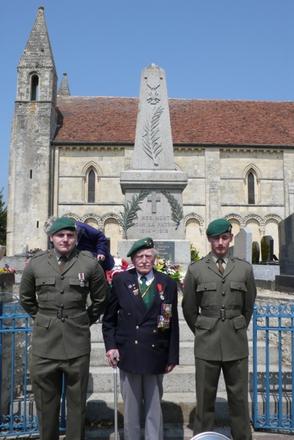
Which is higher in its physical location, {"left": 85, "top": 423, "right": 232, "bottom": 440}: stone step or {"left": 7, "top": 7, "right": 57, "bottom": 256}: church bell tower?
{"left": 7, "top": 7, "right": 57, "bottom": 256}: church bell tower

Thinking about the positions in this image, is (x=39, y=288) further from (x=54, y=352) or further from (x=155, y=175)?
(x=155, y=175)

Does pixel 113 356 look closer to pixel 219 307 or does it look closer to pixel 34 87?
pixel 219 307

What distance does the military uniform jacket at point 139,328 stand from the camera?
346cm

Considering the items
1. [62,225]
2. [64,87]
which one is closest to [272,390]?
[62,225]

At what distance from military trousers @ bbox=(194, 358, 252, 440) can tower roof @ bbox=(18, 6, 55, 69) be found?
3153 centimetres

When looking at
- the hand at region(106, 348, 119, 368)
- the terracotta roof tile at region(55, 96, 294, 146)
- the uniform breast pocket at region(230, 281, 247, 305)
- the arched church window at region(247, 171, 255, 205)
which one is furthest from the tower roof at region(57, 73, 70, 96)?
the hand at region(106, 348, 119, 368)

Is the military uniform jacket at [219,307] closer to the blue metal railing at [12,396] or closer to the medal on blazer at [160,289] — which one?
the medal on blazer at [160,289]

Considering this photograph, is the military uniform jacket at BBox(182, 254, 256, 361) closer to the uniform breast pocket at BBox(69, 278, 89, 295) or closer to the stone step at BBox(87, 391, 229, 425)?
the uniform breast pocket at BBox(69, 278, 89, 295)

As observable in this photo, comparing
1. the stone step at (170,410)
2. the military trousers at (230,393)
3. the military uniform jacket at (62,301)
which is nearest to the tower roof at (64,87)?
the stone step at (170,410)

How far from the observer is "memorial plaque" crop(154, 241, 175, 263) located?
8.82m

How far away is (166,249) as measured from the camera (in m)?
8.87

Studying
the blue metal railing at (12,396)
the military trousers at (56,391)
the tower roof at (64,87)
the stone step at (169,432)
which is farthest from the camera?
the tower roof at (64,87)

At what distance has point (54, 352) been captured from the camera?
11.1 ft

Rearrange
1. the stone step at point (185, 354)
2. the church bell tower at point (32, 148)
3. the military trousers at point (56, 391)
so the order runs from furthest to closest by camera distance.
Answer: the church bell tower at point (32, 148), the stone step at point (185, 354), the military trousers at point (56, 391)
